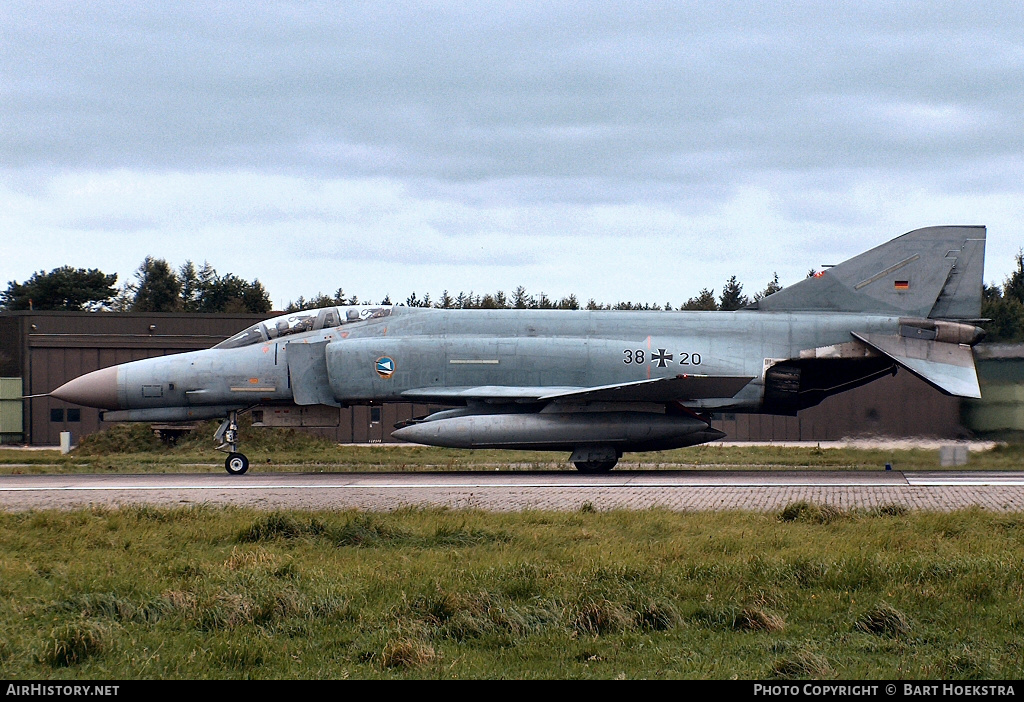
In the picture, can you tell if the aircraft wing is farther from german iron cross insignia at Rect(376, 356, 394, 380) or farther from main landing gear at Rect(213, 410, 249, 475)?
main landing gear at Rect(213, 410, 249, 475)

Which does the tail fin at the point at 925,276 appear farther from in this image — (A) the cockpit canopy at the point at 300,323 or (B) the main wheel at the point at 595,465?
(A) the cockpit canopy at the point at 300,323

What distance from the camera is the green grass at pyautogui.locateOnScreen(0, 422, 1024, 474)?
20.4m

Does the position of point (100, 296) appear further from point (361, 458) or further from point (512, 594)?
point (512, 594)

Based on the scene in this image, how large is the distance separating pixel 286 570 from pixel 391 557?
1.20m

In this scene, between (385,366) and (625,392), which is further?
(385,366)

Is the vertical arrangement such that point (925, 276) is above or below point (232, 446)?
above

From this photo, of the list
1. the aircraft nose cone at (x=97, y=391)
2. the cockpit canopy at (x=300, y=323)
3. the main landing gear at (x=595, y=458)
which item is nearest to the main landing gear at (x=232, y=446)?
the cockpit canopy at (x=300, y=323)

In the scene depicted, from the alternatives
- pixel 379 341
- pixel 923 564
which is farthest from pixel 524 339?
pixel 923 564

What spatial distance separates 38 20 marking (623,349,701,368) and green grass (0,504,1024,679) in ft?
30.5

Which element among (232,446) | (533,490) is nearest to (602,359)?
(533,490)

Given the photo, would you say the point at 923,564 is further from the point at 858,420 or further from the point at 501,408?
the point at 858,420

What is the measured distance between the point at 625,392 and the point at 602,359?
107cm

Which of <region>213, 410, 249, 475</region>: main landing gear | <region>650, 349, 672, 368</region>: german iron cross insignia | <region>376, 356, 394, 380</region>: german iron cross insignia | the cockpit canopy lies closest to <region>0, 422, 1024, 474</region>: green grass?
<region>213, 410, 249, 475</region>: main landing gear

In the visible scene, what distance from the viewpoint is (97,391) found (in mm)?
20969
